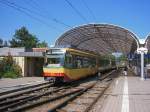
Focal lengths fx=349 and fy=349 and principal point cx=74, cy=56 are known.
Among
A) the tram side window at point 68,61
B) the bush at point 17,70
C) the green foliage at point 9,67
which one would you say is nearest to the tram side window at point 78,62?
the tram side window at point 68,61

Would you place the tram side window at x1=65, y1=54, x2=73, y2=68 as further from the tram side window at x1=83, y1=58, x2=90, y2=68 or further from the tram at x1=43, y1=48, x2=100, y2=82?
the tram side window at x1=83, y1=58, x2=90, y2=68

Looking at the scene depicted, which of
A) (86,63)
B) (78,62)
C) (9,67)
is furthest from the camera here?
(9,67)

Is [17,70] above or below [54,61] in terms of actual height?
below

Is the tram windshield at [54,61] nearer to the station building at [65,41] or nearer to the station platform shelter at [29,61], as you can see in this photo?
the station building at [65,41]

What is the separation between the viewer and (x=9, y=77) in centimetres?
3547

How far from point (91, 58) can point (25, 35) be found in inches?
3770

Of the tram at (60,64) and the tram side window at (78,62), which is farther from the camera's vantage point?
the tram side window at (78,62)

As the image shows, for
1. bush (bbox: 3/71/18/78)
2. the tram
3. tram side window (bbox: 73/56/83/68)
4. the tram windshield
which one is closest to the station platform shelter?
bush (bbox: 3/71/18/78)

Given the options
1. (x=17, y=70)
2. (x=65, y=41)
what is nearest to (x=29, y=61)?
(x=17, y=70)

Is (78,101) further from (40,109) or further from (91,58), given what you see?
(91,58)

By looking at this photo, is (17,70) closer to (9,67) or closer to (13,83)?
(9,67)

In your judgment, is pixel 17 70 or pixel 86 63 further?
pixel 17 70

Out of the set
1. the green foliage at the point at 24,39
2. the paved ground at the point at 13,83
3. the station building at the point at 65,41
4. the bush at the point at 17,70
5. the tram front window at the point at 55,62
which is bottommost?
the paved ground at the point at 13,83

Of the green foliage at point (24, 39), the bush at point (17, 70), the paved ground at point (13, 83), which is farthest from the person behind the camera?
the green foliage at point (24, 39)
